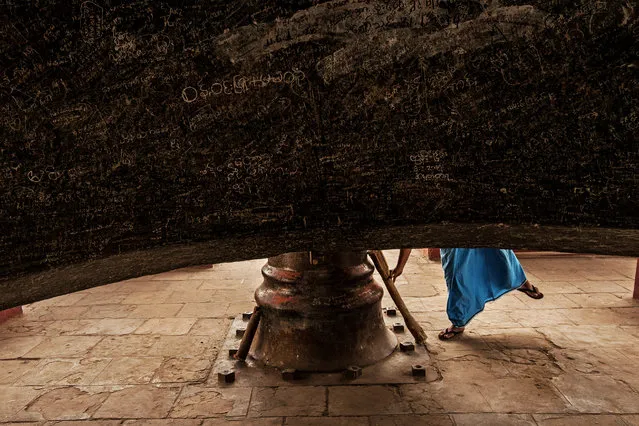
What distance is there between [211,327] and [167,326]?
1.29 ft

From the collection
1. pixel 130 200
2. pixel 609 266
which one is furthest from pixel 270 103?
pixel 609 266

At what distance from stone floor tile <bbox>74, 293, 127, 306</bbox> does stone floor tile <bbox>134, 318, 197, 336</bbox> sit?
83 cm

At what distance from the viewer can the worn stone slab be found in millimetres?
1407

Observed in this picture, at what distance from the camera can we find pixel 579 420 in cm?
274

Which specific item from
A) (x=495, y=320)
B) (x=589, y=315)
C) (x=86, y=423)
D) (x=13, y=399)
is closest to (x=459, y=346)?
(x=495, y=320)

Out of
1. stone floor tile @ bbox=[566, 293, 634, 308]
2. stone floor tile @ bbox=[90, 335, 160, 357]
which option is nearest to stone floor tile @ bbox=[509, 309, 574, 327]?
stone floor tile @ bbox=[566, 293, 634, 308]

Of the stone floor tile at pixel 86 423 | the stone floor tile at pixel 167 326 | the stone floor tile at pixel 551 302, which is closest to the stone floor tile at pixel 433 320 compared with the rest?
the stone floor tile at pixel 551 302

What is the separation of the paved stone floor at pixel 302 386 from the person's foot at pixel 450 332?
77mm

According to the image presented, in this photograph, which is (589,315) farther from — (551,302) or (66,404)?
(66,404)

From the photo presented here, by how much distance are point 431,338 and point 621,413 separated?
1.40 metres

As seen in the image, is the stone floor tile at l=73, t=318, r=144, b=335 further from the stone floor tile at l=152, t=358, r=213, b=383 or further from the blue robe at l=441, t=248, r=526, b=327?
the blue robe at l=441, t=248, r=526, b=327

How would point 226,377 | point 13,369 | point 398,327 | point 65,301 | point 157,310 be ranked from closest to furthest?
1. point 226,377
2. point 13,369
3. point 398,327
4. point 157,310
5. point 65,301

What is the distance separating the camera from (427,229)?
1646 millimetres

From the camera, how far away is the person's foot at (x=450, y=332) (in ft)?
12.8
